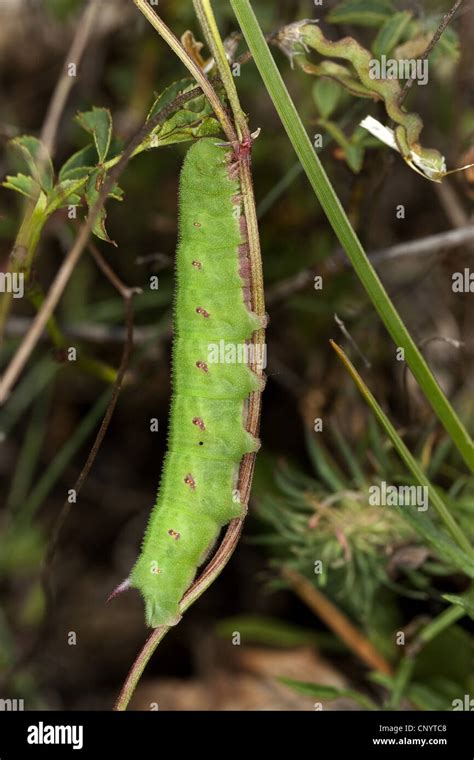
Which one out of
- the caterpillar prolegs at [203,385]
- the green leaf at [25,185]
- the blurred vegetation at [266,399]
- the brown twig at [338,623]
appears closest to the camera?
the caterpillar prolegs at [203,385]

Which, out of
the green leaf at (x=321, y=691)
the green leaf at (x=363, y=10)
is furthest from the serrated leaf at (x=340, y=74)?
the green leaf at (x=321, y=691)

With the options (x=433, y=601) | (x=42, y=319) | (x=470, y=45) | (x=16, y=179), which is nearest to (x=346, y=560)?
(x=433, y=601)

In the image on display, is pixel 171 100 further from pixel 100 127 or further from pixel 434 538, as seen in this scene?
pixel 434 538

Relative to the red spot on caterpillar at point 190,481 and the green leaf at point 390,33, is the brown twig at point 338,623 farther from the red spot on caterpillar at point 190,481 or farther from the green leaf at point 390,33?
the green leaf at point 390,33

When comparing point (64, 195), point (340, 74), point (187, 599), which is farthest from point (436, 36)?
point (187, 599)

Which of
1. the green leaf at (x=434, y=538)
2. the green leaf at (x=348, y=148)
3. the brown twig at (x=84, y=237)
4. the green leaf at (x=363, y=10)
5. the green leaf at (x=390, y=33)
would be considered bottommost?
the green leaf at (x=434, y=538)
